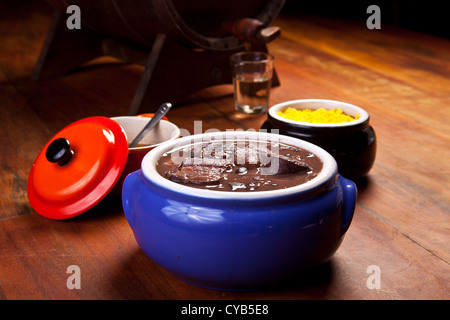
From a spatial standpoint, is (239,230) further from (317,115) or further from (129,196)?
(317,115)

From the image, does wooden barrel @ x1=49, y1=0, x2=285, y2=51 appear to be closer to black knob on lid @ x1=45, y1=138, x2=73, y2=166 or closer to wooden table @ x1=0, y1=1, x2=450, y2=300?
wooden table @ x1=0, y1=1, x2=450, y2=300

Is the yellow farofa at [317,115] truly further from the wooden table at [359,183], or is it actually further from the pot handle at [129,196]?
the pot handle at [129,196]

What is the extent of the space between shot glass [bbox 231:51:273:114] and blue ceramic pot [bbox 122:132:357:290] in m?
0.87

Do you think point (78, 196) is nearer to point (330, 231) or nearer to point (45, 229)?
point (45, 229)

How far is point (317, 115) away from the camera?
115cm

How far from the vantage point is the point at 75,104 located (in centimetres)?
180

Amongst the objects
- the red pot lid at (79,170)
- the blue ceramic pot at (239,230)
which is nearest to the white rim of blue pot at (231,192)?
the blue ceramic pot at (239,230)

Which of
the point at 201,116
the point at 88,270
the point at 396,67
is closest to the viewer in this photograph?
the point at 88,270

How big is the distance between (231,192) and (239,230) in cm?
5

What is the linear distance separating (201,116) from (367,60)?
0.90 meters

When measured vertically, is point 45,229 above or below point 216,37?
below

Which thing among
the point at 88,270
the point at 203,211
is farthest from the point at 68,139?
the point at 203,211

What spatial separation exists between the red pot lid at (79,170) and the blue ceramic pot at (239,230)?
20cm

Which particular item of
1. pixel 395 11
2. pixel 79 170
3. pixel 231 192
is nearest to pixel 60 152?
pixel 79 170
